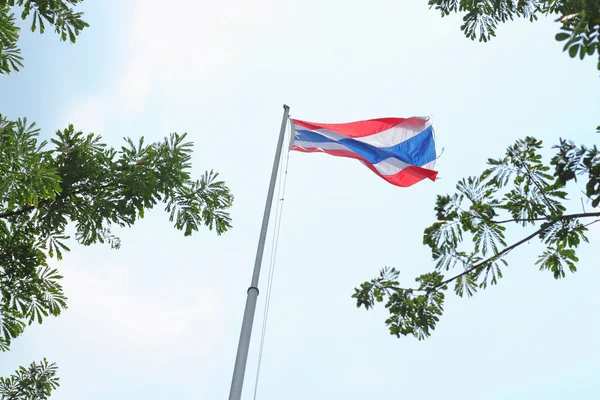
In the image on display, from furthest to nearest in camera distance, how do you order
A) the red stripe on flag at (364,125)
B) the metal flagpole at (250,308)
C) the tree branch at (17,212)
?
1. the red stripe on flag at (364,125)
2. the tree branch at (17,212)
3. the metal flagpole at (250,308)

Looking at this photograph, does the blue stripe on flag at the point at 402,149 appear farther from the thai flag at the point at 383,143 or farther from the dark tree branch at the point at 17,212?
the dark tree branch at the point at 17,212

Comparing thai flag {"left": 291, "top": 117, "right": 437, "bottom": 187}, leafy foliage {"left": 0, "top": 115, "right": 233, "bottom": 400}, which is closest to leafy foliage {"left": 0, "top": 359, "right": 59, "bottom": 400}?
leafy foliage {"left": 0, "top": 115, "right": 233, "bottom": 400}

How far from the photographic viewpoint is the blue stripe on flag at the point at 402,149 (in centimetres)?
1010

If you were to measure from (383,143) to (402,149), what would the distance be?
0.36 metres

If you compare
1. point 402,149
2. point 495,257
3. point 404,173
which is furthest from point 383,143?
point 495,257

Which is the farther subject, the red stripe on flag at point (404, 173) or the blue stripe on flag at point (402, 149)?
the blue stripe on flag at point (402, 149)

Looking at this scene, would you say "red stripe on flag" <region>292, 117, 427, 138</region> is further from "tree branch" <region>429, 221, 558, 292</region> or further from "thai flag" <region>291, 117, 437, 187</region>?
"tree branch" <region>429, 221, 558, 292</region>

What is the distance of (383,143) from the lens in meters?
10.4

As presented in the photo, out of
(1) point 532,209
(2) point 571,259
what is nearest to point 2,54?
(1) point 532,209

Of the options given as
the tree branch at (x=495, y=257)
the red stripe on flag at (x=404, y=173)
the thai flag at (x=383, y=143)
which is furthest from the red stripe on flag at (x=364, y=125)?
the tree branch at (x=495, y=257)

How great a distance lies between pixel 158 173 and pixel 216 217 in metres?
1.35

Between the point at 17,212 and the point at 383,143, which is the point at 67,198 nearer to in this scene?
the point at 17,212

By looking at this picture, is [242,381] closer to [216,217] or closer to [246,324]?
[246,324]

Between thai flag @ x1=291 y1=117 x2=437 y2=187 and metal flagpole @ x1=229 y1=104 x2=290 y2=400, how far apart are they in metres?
1.45
